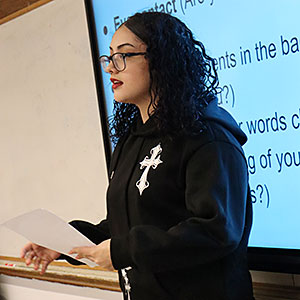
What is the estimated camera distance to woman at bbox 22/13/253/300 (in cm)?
122

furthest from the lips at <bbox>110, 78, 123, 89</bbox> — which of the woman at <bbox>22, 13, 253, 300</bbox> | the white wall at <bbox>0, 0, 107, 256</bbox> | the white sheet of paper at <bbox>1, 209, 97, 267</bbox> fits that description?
the white wall at <bbox>0, 0, 107, 256</bbox>

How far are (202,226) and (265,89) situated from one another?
0.58 metres

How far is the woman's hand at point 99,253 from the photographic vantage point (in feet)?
4.26

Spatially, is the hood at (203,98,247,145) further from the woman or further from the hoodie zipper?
the hoodie zipper

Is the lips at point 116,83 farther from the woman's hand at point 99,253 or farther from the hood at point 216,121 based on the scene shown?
the woman's hand at point 99,253

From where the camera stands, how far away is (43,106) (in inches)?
104

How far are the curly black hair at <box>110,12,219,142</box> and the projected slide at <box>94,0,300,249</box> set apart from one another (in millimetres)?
252

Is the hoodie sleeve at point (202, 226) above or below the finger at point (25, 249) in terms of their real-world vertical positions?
above

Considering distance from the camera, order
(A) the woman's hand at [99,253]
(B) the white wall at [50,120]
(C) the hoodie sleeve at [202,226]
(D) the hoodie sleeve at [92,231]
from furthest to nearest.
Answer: (B) the white wall at [50,120], (D) the hoodie sleeve at [92,231], (A) the woman's hand at [99,253], (C) the hoodie sleeve at [202,226]

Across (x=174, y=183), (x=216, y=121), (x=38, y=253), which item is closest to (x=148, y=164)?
(x=174, y=183)

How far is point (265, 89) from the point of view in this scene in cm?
160

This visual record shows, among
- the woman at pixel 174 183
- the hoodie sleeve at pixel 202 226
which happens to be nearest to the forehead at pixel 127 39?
the woman at pixel 174 183

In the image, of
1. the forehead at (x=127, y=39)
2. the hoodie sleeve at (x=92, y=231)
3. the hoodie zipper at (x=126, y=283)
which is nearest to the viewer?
the forehead at (x=127, y=39)

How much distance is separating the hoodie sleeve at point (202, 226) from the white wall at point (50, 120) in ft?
3.76
